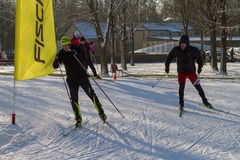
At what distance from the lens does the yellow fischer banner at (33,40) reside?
6.22 m

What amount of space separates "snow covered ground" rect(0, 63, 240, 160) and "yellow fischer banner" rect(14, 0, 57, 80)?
1.23 metres

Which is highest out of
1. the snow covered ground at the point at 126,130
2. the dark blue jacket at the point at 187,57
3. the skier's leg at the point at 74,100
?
the dark blue jacket at the point at 187,57

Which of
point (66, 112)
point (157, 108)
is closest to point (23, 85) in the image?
point (66, 112)

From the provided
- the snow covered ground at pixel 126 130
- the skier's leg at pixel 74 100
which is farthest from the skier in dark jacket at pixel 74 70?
the snow covered ground at pixel 126 130

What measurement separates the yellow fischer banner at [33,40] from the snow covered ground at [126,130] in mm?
1226

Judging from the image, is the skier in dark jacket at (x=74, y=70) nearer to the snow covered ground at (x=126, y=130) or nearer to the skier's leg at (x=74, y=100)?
the skier's leg at (x=74, y=100)

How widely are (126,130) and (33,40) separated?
2.49 metres

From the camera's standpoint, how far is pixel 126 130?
21.6 ft

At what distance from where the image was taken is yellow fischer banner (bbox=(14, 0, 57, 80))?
622 centimetres

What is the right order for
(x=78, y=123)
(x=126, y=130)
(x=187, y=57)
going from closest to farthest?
(x=126, y=130) → (x=78, y=123) → (x=187, y=57)

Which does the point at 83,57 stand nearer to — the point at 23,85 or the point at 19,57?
the point at 19,57

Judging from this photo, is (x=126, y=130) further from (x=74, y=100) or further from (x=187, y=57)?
(x=187, y=57)

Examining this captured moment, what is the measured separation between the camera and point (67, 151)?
5465 millimetres

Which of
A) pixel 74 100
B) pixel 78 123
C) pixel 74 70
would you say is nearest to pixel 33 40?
pixel 74 70
